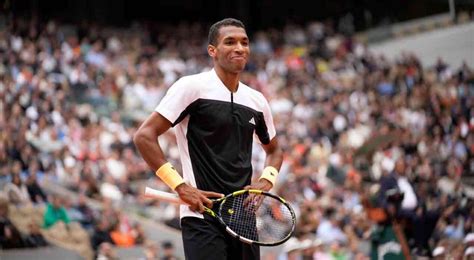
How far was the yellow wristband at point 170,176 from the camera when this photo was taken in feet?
16.7

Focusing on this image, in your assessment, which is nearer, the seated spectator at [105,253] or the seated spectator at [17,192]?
the seated spectator at [105,253]

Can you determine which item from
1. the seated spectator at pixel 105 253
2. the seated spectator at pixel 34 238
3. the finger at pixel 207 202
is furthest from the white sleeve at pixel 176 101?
the seated spectator at pixel 34 238

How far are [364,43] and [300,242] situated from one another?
50.3 feet

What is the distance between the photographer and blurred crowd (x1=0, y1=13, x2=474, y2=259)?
13.2 meters

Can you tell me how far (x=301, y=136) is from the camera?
2006 cm

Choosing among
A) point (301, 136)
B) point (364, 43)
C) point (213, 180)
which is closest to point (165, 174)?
point (213, 180)

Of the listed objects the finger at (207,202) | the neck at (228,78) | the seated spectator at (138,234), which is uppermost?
the neck at (228,78)

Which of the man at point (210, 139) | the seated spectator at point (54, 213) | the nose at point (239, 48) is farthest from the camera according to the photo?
the seated spectator at point (54, 213)

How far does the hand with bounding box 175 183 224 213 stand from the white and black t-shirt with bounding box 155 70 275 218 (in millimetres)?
106

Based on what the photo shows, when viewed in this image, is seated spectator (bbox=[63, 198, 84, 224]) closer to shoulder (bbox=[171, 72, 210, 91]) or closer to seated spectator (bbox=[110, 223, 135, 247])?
seated spectator (bbox=[110, 223, 135, 247])

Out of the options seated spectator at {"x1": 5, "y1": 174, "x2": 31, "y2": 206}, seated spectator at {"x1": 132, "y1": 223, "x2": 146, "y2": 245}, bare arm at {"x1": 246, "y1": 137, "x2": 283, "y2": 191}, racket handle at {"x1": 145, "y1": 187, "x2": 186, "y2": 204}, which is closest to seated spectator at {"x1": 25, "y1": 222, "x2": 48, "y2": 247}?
seated spectator at {"x1": 5, "y1": 174, "x2": 31, "y2": 206}

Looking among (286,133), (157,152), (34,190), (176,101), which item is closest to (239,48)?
(176,101)

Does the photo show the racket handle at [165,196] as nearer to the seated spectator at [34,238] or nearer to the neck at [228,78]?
the neck at [228,78]

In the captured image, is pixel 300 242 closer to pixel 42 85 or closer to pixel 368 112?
pixel 42 85
